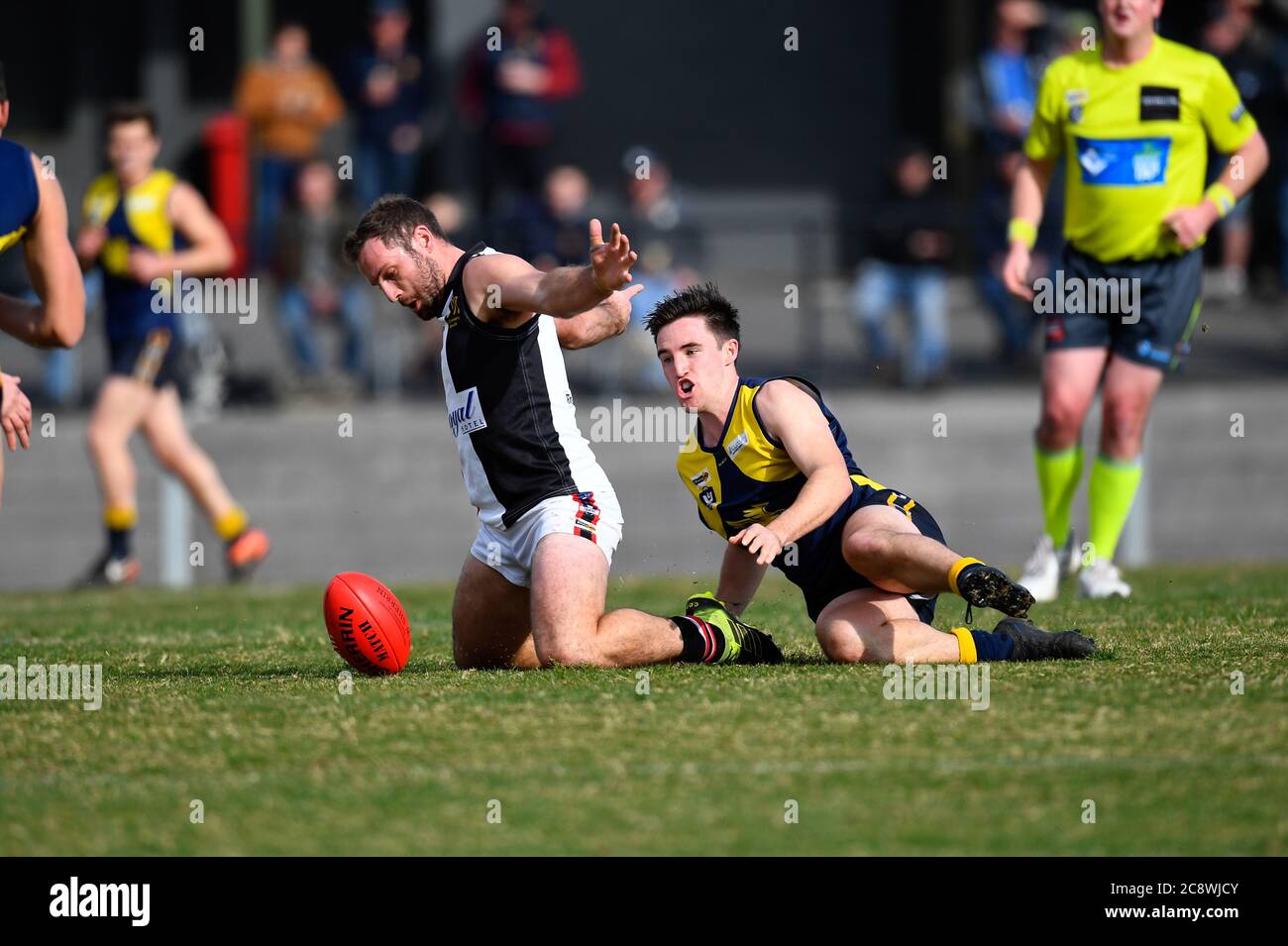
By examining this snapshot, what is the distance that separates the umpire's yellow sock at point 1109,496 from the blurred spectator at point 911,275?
5.90 meters

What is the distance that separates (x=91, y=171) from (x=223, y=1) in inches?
93.3

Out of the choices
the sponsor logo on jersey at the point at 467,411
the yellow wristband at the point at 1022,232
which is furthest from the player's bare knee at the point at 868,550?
the yellow wristband at the point at 1022,232

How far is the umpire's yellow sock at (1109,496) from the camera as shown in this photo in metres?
8.54

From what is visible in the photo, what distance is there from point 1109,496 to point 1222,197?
1500 millimetres

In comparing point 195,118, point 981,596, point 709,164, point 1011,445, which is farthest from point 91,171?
point 981,596

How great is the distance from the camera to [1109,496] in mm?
8562

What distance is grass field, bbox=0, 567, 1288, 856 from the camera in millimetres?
3982

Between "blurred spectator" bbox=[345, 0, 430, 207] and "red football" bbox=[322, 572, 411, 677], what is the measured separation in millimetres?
9738

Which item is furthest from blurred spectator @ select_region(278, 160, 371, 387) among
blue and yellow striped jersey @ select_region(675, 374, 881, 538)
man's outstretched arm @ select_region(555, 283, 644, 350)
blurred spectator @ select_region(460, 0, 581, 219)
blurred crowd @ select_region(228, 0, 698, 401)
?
blue and yellow striped jersey @ select_region(675, 374, 881, 538)

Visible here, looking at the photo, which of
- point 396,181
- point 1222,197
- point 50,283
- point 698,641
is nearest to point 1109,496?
point 1222,197

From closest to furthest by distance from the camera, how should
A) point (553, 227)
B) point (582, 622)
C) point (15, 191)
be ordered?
point (15, 191) < point (582, 622) < point (553, 227)

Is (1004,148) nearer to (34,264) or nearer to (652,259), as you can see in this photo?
(652,259)

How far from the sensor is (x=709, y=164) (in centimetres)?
1909

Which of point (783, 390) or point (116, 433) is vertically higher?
point (116, 433)
